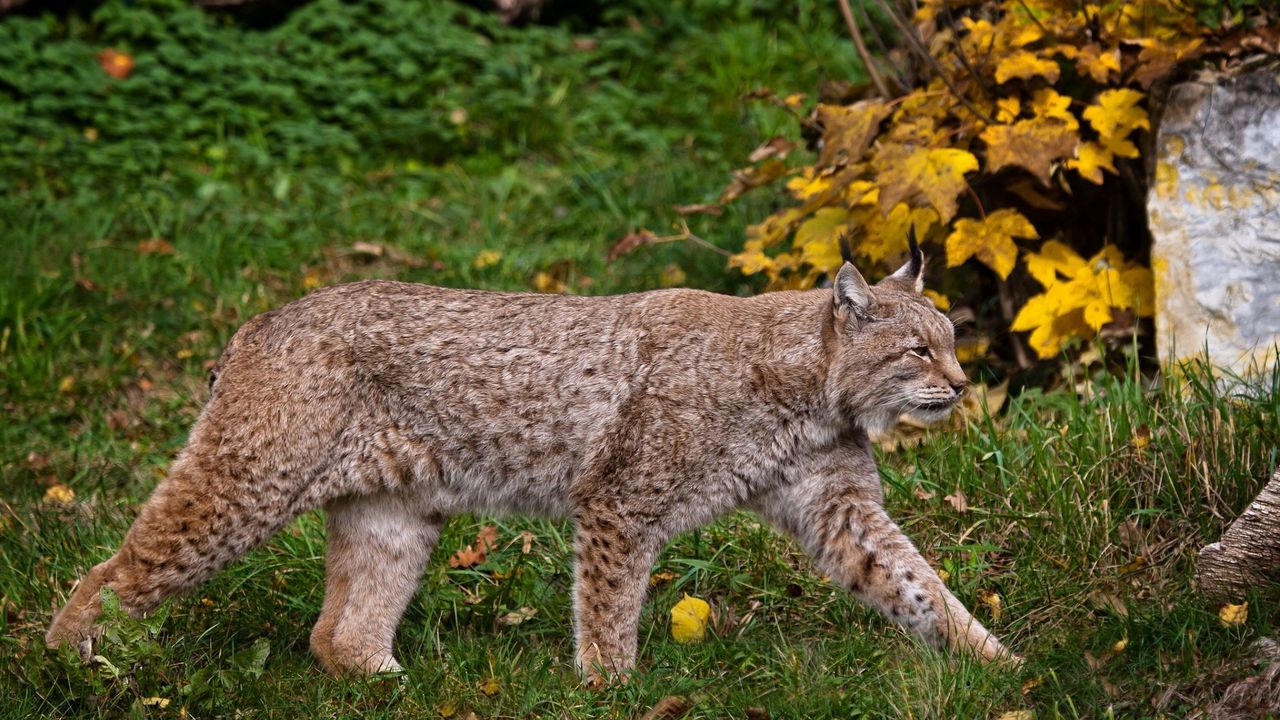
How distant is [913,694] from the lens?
4.09 meters

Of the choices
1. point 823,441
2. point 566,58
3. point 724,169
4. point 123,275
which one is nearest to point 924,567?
point 823,441

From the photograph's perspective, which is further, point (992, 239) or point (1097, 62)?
point (992, 239)

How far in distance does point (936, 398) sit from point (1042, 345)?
137 cm

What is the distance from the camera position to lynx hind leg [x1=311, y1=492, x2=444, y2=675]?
4.96 metres

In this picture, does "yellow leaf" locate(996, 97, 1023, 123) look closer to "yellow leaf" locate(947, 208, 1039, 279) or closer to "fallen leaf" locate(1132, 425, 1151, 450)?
"yellow leaf" locate(947, 208, 1039, 279)

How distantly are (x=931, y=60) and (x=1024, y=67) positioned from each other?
0.44 metres

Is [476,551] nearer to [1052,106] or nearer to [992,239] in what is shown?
[992,239]

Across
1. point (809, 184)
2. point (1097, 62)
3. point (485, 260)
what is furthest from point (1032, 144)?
point (485, 260)

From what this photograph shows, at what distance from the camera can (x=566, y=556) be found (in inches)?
213

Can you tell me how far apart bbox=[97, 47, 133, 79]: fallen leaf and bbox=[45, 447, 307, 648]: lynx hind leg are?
5770mm

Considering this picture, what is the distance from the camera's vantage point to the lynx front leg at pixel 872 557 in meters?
4.54

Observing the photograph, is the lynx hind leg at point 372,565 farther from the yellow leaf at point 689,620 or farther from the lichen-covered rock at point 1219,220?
the lichen-covered rock at point 1219,220

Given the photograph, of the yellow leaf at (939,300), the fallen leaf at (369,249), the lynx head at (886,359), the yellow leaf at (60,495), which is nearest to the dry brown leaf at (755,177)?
the yellow leaf at (939,300)

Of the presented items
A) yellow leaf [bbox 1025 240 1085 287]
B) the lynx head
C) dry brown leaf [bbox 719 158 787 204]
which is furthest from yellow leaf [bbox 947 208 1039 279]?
the lynx head
